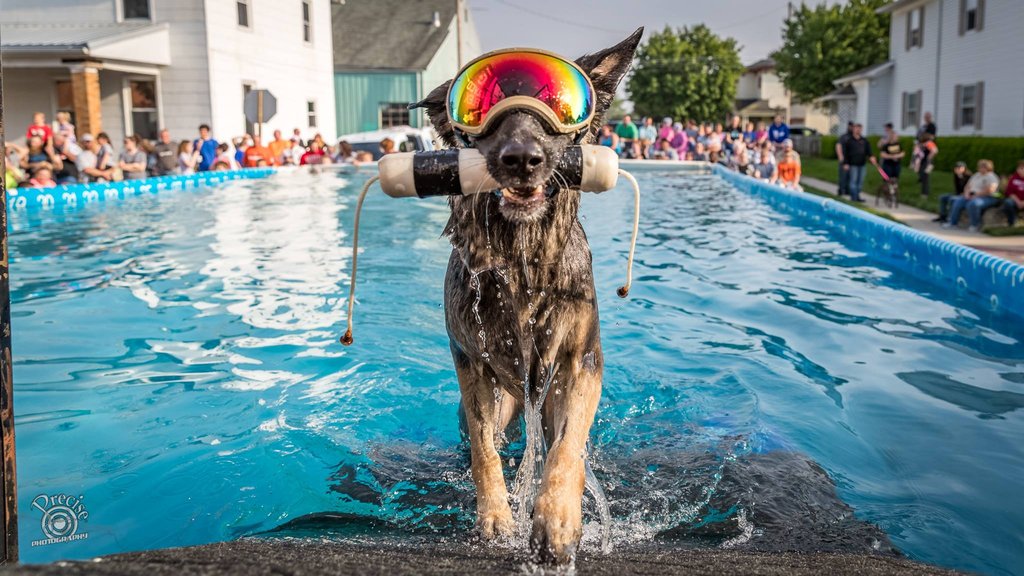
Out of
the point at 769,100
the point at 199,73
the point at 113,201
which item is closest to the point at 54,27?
the point at 199,73

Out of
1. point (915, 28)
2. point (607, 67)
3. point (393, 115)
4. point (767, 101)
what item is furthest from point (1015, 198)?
point (767, 101)

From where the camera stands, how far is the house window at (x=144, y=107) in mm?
24719

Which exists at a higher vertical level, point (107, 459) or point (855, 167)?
point (855, 167)

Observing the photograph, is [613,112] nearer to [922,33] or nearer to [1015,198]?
[922,33]

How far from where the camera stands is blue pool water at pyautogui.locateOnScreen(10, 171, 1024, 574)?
3.93m

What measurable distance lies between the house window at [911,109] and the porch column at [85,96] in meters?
28.4

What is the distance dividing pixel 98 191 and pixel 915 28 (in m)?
29.8

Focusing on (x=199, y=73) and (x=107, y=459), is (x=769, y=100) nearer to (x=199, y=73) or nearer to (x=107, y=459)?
(x=199, y=73)

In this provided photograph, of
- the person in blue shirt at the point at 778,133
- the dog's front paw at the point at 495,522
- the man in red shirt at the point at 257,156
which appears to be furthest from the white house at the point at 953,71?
the dog's front paw at the point at 495,522

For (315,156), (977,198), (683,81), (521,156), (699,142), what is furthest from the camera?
(683,81)

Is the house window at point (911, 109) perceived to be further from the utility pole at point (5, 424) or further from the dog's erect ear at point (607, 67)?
the utility pole at point (5, 424)

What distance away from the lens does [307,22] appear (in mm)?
32500

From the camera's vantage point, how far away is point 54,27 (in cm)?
2416

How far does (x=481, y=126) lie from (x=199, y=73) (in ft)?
78.5
